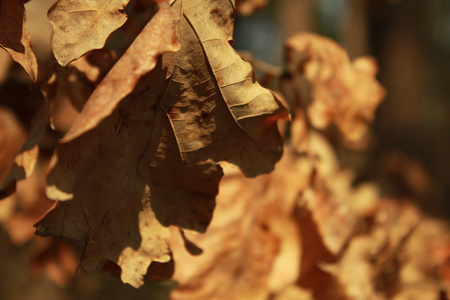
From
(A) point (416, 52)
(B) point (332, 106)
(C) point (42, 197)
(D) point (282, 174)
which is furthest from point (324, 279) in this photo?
(A) point (416, 52)

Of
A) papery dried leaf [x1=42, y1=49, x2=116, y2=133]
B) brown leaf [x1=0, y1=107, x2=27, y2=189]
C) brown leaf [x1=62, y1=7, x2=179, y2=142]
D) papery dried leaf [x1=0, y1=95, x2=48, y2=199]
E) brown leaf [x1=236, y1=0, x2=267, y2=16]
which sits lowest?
brown leaf [x1=0, y1=107, x2=27, y2=189]

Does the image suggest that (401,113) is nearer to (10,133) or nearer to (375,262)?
(375,262)

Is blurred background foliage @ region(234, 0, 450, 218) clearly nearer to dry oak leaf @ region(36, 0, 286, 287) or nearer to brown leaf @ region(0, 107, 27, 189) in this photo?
brown leaf @ region(0, 107, 27, 189)

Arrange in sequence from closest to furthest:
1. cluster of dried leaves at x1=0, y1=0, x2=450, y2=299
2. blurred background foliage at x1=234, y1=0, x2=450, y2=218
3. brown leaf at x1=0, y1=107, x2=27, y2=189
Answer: cluster of dried leaves at x1=0, y1=0, x2=450, y2=299 < brown leaf at x1=0, y1=107, x2=27, y2=189 < blurred background foliage at x1=234, y1=0, x2=450, y2=218

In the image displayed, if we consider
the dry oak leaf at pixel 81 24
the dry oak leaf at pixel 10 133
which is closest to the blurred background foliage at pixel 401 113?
the dry oak leaf at pixel 10 133

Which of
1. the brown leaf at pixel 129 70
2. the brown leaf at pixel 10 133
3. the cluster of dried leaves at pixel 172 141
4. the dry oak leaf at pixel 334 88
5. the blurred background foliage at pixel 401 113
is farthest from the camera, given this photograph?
the blurred background foliage at pixel 401 113

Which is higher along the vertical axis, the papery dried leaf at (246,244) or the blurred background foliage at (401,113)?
the papery dried leaf at (246,244)

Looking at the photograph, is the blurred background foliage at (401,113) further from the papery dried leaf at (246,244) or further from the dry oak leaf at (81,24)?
the dry oak leaf at (81,24)

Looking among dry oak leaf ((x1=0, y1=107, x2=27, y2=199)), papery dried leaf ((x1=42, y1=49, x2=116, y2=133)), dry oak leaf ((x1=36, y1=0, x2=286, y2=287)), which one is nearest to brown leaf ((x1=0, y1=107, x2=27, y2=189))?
dry oak leaf ((x1=0, y1=107, x2=27, y2=199))
